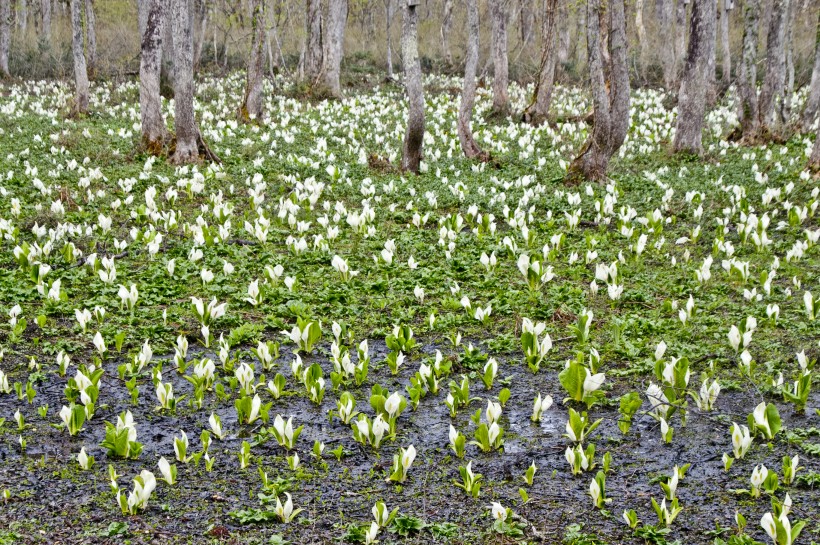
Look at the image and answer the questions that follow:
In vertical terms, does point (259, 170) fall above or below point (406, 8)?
below

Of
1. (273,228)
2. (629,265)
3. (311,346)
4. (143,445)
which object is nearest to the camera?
(143,445)

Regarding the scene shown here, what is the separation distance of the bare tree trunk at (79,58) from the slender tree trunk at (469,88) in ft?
28.9

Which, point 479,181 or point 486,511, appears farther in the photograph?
point 479,181

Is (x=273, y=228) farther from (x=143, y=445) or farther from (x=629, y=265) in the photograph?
(x=143, y=445)

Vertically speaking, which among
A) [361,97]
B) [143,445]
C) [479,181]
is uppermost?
[361,97]

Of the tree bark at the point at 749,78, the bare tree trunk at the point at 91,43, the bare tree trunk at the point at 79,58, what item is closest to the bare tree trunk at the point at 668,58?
the tree bark at the point at 749,78

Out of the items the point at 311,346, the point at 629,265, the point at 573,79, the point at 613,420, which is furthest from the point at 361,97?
the point at 613,420

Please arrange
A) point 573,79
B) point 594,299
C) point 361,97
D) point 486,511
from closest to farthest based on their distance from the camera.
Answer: point 486,511, point 594,299, point 361,97, point 573,79

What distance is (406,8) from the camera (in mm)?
11445

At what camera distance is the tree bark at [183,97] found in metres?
12.6

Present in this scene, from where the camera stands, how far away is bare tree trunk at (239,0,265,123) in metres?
16.1

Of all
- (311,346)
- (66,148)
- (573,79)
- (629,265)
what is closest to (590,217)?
(629,265)

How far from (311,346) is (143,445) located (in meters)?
1.75

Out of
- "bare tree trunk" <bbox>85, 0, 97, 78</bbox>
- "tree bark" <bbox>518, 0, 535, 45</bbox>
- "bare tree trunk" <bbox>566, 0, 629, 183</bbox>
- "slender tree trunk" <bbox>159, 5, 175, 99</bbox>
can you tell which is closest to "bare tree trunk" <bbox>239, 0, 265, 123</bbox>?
"slender tree trunk" <bbox>159, 5, 175, 99</bbox>
